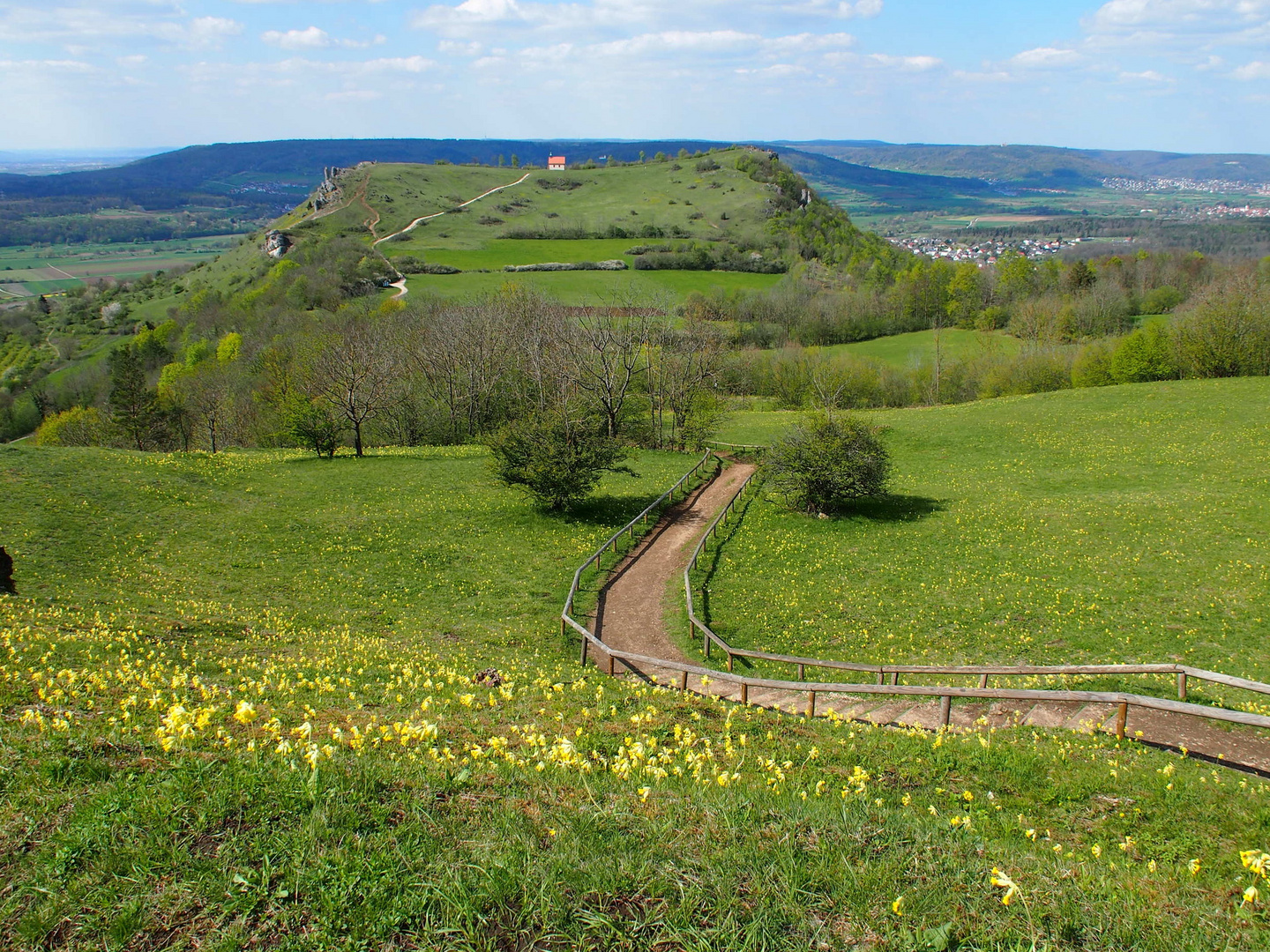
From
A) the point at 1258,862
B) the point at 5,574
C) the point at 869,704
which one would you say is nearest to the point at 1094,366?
the point at 869,704

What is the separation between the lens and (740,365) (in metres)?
75.4

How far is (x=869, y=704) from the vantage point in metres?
14.2

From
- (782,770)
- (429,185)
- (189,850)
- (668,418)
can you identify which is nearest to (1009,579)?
(782,770)

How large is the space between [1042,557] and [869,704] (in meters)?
14.2

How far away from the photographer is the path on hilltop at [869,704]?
1137cm

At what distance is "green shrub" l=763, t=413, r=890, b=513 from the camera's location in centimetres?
3050

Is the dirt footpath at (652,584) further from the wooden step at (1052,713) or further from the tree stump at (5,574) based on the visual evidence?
the tree stump at (5,574)

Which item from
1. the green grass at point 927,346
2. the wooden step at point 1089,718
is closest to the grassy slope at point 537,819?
the wooden step at point 1089,718

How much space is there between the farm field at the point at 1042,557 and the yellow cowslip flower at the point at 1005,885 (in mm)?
12273

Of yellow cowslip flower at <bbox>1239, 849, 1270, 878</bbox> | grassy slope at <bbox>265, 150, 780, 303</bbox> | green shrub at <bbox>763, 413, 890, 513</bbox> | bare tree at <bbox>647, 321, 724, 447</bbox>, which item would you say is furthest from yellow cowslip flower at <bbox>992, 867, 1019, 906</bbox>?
grassy slope at <bbox>265, 150, 780, 303</bbox>

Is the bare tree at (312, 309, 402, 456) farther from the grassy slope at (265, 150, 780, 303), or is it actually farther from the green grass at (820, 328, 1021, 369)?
the green grass at (820, 328, 1021, 369)

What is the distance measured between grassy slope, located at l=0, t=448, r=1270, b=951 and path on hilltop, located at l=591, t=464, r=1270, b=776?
1.66 meters

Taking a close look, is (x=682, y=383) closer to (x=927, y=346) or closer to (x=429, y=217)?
(x=927, y=346)

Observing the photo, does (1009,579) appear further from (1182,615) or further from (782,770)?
(782,770)
